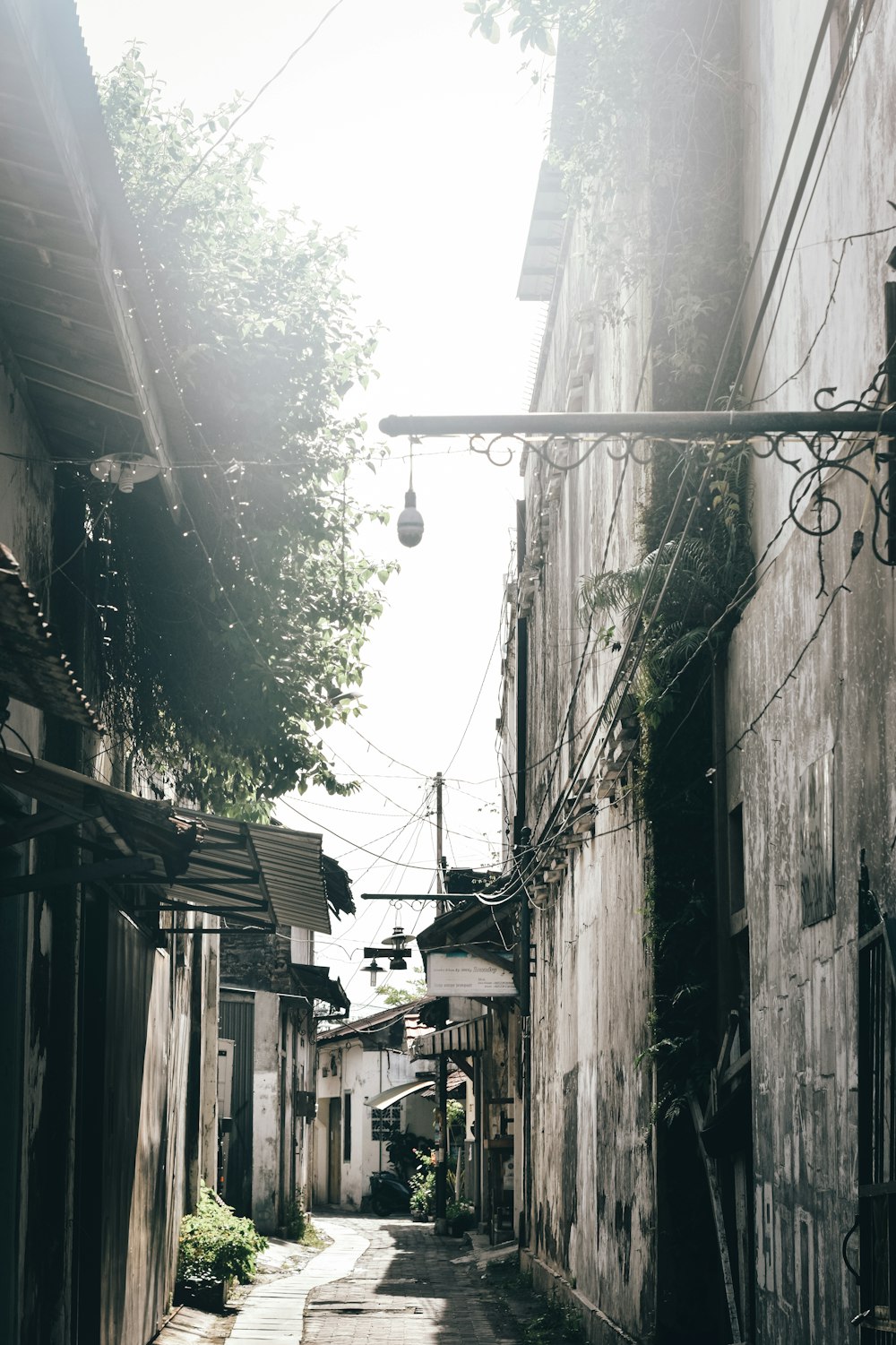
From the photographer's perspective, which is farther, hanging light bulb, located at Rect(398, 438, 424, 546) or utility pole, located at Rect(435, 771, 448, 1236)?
utility pole, located at Rect(435, 771, 448, 1236)

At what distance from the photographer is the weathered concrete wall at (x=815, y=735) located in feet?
20.0

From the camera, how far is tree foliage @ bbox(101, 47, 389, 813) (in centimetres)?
1098

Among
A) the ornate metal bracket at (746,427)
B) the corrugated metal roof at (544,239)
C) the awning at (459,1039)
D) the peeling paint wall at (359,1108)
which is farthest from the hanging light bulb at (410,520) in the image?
the peeling paint wall at (359,1108)

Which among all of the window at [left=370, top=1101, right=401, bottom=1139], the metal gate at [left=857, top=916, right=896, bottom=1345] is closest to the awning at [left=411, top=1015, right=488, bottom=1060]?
the window at [left=370, top=1101, right=401, bottom=1139]

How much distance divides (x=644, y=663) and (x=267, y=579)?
2.92 meters

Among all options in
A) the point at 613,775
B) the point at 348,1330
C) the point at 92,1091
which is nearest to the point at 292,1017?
the point at 348,1330

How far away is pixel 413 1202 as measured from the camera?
3928 centimetres

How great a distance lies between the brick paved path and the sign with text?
3.81 m

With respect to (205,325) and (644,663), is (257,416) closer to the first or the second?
(205,325)

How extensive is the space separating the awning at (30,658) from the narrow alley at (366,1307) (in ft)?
27.1

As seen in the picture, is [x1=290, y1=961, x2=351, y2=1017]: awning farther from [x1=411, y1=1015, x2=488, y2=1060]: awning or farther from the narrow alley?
the narrow alley

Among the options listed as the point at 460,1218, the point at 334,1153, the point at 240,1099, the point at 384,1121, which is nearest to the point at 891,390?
the point at 240,1099

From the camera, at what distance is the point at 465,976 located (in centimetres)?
2178

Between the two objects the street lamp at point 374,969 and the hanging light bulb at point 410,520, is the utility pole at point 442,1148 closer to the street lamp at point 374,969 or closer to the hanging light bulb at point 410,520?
the street lamp at point 374,969
